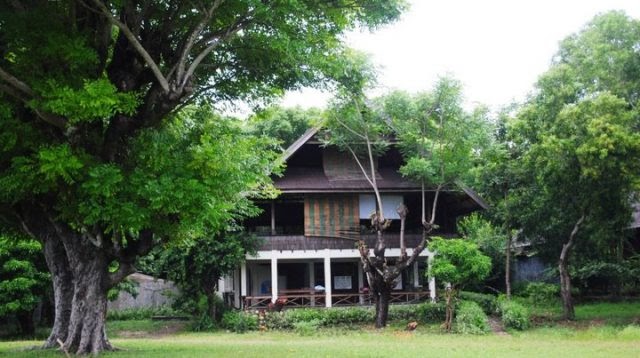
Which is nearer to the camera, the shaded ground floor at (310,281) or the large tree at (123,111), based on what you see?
the large tree at (123,111)

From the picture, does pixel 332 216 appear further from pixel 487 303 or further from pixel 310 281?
pixel 487 303

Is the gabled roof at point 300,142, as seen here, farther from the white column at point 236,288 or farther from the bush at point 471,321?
the bush at point 471,321

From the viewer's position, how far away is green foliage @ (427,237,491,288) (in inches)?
891

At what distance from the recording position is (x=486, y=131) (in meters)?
25.9

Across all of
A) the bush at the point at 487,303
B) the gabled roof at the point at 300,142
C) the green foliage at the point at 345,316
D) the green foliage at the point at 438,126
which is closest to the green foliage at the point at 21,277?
the green foliage at the point at 345,316

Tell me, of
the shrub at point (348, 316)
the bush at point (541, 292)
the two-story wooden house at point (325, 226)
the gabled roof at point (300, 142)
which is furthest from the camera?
the bush at point (541, 292)

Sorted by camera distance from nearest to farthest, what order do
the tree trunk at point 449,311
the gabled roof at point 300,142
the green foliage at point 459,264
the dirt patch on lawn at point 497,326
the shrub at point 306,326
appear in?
1. the dirt patch on lawn at point 497,326
2. the green foliage at point 459,264
3. the tree trunk at point 449,311
4. the shrub at point 306,326
5. the gabled roof at point 300,142

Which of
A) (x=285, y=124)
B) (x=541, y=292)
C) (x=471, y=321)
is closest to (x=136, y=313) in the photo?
(x=285, y=124)

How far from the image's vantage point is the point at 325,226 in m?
28.4

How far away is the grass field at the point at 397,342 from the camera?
13648mm

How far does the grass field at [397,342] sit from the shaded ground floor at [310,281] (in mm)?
3519

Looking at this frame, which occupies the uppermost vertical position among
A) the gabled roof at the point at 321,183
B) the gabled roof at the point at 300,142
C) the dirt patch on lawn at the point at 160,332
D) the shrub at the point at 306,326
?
the gabled roof at the point at 300,142

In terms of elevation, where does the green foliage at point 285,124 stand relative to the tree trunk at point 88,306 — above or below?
above

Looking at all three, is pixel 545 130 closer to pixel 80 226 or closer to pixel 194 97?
pixel 194 97
